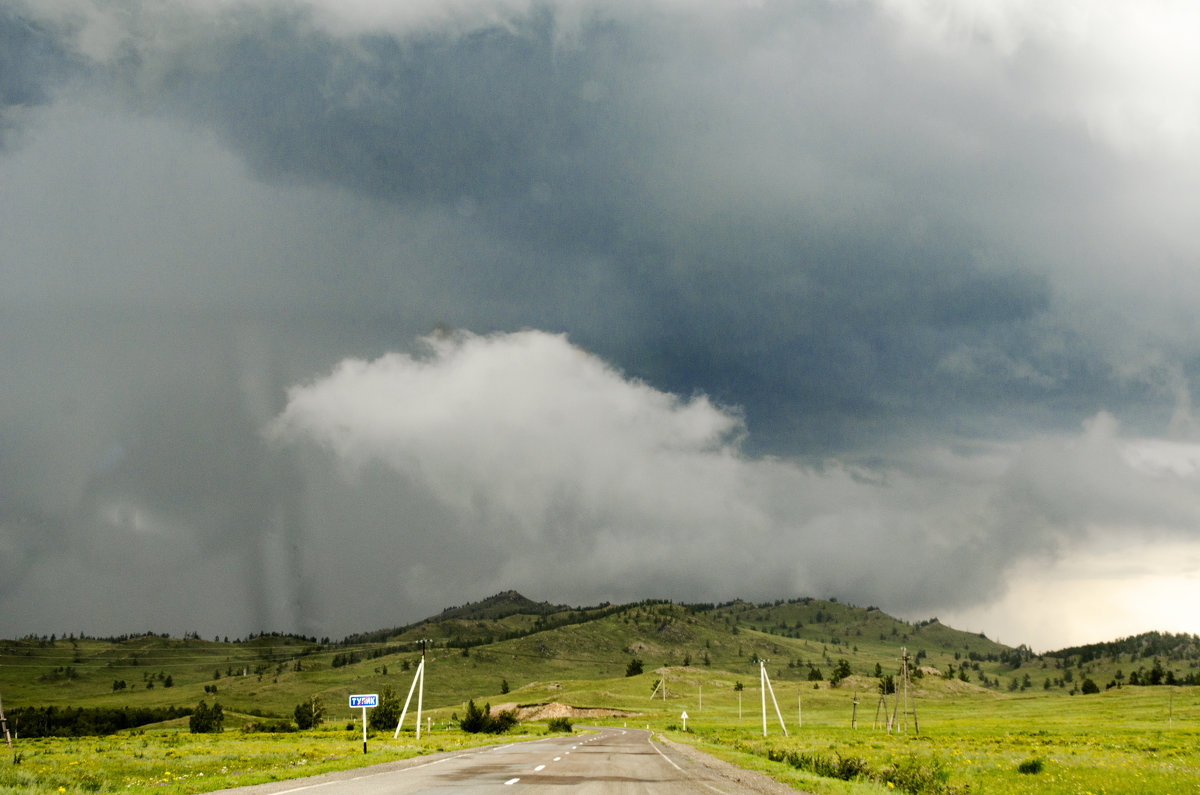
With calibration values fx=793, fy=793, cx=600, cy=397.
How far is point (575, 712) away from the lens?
Result: 197 meters

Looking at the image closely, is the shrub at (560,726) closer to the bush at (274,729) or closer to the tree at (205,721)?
the bush at (274,729)

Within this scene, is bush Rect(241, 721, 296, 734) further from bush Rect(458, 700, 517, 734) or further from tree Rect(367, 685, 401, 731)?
bush Rect(458, 700, 517, 734)

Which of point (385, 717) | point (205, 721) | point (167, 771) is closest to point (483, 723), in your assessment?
point (385, 717)

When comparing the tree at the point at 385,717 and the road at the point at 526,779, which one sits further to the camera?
the tree at the point at 385,717

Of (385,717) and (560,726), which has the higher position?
(385,717)

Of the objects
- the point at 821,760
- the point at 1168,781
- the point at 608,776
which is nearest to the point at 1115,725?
the point at 821,760

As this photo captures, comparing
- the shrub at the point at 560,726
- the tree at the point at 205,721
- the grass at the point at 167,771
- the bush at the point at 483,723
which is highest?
the grass at the point at 167,771

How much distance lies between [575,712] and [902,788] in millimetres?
180162

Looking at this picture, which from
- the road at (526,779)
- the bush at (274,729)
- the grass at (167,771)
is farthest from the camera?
the bush at (274,729)

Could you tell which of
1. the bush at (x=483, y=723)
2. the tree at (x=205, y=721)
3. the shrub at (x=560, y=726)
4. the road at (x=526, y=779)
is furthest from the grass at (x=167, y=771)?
the tree at (x=205, y=721)

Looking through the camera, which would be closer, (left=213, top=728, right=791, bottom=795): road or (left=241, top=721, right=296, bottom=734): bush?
(left=213, top=728, right=791, bottom=795): road

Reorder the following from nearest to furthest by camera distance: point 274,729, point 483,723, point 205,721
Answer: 1. point 483,723
2. point 274,729
3. point 205,721

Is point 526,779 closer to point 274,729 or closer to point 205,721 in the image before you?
point 274,729

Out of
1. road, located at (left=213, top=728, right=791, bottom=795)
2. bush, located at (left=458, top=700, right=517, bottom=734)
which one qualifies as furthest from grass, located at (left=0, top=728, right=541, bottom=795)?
bush, located at (left=458, top=700, right=517, bottom=734)
